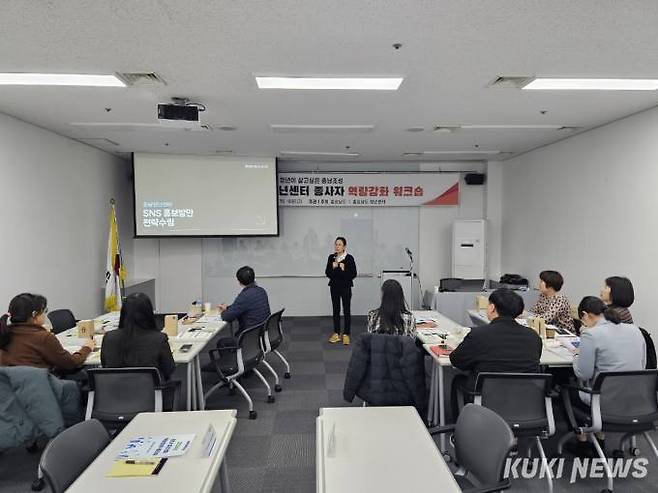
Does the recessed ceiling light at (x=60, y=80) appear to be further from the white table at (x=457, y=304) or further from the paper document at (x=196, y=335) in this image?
the white table at (x=457, y=304)

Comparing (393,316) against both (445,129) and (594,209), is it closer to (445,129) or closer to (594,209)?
(445,129)

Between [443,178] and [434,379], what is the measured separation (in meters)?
5.02

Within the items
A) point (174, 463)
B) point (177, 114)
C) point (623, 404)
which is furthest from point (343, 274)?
point (174, 463)

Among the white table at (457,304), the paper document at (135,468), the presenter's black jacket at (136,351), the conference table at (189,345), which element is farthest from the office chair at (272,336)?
the white table at (457,304)

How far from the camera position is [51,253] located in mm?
5180

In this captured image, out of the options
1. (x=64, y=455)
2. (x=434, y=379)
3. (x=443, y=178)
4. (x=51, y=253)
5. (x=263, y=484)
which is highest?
(x=443, y=178)

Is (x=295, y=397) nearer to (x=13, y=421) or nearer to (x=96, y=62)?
(x=13, y=421)

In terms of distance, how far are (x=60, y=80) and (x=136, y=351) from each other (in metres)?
2.20

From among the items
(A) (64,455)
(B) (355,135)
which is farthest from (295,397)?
(B) (355,135)

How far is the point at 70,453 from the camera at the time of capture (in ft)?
5.88

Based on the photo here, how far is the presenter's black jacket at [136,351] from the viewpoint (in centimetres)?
290

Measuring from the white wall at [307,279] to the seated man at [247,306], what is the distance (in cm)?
343

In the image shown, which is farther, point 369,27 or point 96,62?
point 96,62

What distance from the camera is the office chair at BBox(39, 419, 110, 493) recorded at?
1648mm
